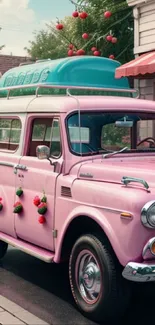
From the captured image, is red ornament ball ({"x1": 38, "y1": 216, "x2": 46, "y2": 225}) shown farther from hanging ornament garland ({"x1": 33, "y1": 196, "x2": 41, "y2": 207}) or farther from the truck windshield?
the truck windshield

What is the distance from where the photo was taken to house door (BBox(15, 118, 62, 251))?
5.68m

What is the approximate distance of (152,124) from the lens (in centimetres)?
636

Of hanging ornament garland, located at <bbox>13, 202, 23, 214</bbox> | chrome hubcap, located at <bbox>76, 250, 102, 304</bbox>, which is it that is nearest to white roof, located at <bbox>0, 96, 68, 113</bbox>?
hanging ornament garland, located at <bbox>13, 202, 23, 214</bbox>

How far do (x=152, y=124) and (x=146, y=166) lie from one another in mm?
1159

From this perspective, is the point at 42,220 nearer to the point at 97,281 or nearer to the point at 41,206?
the point at 41,206

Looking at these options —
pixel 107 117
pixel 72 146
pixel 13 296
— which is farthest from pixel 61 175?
pixel 13 296

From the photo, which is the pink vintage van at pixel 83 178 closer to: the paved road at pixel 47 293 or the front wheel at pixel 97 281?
the front wheel at pixel 97 281

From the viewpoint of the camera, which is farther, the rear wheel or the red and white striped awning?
the red and white striped awning

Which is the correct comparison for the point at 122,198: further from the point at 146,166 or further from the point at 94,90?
the point at 94,90

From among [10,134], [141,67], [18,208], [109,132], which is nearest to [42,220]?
[18,208]

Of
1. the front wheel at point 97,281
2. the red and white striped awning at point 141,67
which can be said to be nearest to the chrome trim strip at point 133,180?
the front wheel at point 97,281

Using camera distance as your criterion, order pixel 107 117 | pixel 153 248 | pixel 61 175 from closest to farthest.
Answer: pixel 153 248
pixel 61 175
pixel 107 117

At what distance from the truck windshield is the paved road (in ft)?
4.86

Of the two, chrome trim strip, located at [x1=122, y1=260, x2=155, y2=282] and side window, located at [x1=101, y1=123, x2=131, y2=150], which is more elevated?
side window, located at [x1=101, y1=123, x2=131, y2=150]
